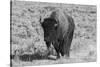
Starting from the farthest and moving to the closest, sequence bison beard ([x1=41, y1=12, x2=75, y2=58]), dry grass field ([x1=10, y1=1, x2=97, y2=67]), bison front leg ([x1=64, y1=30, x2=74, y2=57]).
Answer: bison front leg ([x1=64, y1=30, x2=74, y2=57]) → bison beard ([x1=41, y1=12, x2=75, y2=58]) → dry grass field ([x1=10, y1=1, x2=97, y2=67])

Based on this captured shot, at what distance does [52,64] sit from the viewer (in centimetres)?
379

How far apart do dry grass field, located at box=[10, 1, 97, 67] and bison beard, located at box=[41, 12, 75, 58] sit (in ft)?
0.26

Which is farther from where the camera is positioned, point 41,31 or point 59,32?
point 59,32

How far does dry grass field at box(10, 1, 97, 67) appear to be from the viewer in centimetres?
356

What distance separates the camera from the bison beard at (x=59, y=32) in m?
3.77

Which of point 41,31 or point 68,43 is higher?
point 41,31

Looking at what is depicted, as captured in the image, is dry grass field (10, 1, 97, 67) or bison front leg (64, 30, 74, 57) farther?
bison front leg (64, 30, 74, 57)

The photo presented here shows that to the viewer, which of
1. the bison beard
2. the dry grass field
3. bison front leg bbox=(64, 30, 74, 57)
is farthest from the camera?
bison front leg bbox=(64, 30, 74, 57)

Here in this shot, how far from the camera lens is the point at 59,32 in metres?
3.83

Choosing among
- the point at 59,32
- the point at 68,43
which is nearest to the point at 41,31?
the point at 59,32

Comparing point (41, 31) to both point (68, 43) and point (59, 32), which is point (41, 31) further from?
point (68, 43)

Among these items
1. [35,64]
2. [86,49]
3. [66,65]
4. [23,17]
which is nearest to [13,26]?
[23,17]

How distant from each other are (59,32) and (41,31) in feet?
1.11

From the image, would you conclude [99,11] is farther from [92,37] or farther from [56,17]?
[56,17]
